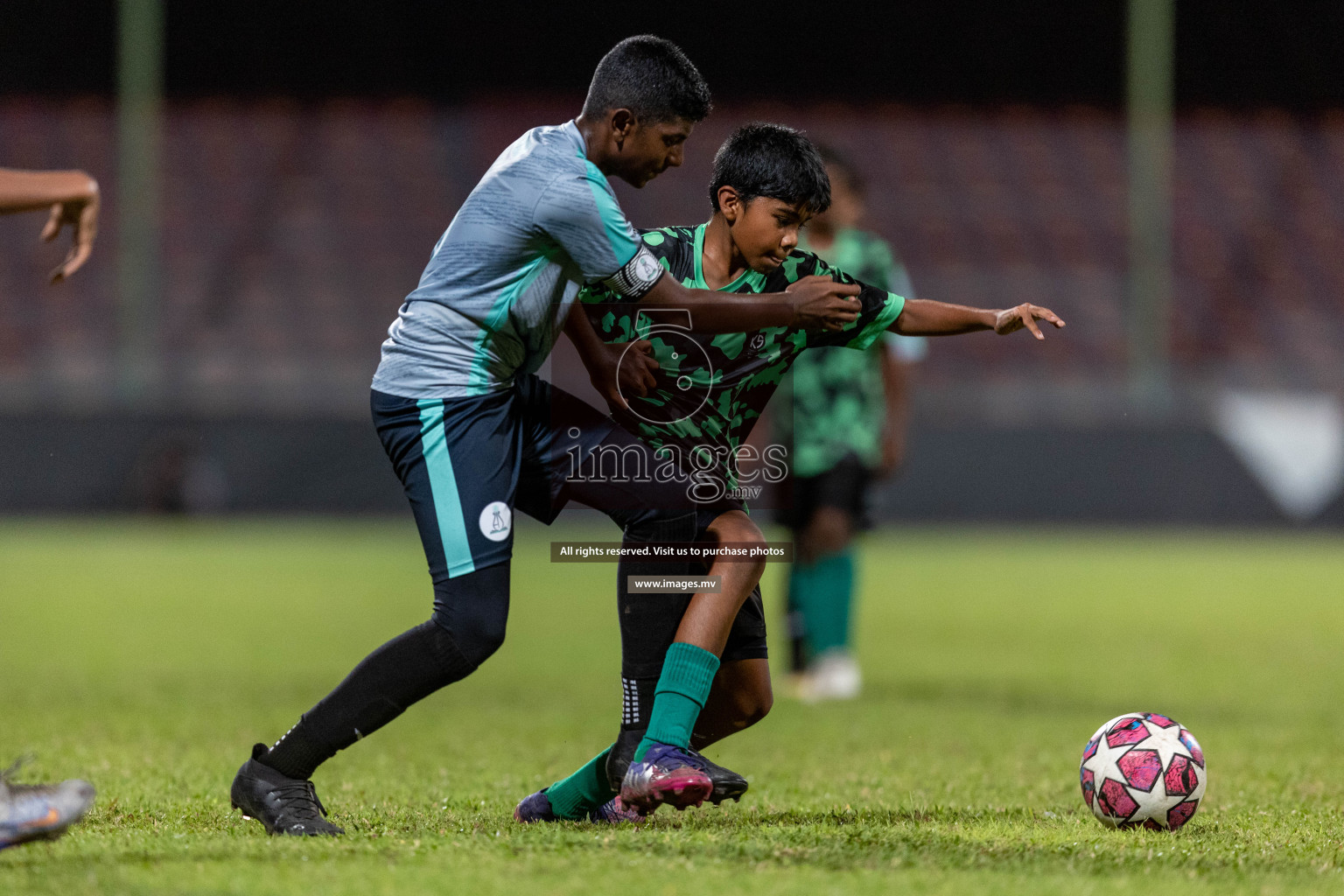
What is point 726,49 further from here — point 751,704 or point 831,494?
Answer: point 751,704

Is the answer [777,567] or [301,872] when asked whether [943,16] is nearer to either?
[777,567]

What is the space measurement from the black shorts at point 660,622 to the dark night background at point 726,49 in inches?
598

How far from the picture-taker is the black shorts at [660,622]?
357 centimetres

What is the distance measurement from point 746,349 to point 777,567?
223 inches

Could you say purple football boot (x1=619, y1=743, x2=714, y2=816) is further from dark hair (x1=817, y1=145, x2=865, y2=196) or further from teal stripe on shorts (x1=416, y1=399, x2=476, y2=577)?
dark hair (x1=817, y1=145, x2=865, y2=196)

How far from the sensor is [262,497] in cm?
1511

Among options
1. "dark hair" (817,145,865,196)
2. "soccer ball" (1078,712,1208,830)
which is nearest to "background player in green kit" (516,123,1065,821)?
"soccer ball" (1078,712,1208,830)

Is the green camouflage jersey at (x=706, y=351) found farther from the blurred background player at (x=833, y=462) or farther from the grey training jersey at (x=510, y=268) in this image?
the blurred background player at (x=833, y=462)

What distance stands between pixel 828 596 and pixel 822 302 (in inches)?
126

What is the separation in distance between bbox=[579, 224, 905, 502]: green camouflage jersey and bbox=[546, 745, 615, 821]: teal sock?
69cm

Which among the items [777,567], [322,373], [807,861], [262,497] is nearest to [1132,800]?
[807,861]

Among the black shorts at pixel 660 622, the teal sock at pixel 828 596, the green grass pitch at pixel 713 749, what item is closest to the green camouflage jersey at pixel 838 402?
the teal sock at pixel 828 596

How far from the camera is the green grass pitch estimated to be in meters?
2.98

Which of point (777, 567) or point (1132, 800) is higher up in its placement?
point (1132, 800)
